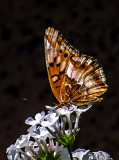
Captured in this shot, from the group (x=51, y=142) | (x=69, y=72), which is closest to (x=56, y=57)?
(x=69, y=72)

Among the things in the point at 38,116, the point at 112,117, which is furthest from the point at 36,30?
the point at 38,116

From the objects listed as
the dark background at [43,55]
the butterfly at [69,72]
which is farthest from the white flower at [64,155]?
the dark background at [43,55]

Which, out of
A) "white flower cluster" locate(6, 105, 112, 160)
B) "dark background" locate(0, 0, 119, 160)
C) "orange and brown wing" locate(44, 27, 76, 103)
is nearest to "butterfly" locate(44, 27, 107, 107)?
"orange and brown wing" locate(44, 27, 76, 103)

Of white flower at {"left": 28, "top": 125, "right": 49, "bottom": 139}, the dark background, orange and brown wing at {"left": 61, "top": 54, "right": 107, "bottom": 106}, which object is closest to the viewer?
white flower at {"left": 28, "top": 125, "right": 49, "bottom": 139}

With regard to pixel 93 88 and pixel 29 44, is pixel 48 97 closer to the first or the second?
pixel 29 44

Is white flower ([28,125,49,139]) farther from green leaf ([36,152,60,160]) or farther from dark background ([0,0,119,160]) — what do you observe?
dark background ([0,0,119,160])

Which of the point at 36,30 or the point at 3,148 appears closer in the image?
the point at 3,148
